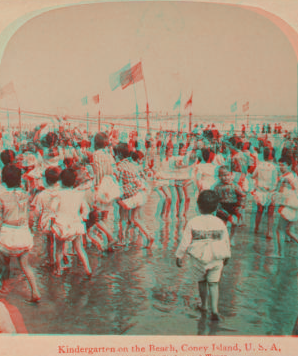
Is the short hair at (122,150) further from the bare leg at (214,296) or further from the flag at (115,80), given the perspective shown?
the bare leg at (214,296)

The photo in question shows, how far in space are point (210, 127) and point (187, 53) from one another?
2.36 ft

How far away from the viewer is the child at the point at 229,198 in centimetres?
378

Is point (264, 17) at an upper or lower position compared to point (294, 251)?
upper

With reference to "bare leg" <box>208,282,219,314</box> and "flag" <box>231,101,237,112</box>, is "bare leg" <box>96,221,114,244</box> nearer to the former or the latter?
"bare leg" <box>208,282,219,314</box>

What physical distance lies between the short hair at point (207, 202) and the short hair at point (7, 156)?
181 cm

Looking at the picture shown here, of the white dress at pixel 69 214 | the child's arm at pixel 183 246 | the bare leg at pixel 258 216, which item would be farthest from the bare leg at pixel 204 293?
the white dress at pixel 69 214

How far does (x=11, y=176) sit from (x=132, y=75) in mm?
1478

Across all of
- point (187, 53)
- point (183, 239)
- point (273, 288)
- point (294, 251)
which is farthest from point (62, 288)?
point (187, 53)

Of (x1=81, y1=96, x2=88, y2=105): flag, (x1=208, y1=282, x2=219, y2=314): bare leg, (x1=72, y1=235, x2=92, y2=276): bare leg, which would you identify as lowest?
(x1=208, y1=282, x2=219, y2=314): bare leg

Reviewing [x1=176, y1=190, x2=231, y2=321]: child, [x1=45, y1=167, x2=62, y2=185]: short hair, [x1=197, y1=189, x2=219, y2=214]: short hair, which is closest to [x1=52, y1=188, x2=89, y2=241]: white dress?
[x1=45, y1=167, x2=62, y2=185]: short hair

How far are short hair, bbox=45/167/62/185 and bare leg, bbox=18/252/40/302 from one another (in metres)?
0.71

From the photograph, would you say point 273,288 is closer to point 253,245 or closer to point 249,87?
point 253,245

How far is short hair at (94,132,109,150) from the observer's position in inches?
153

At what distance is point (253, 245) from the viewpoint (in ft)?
12.7
